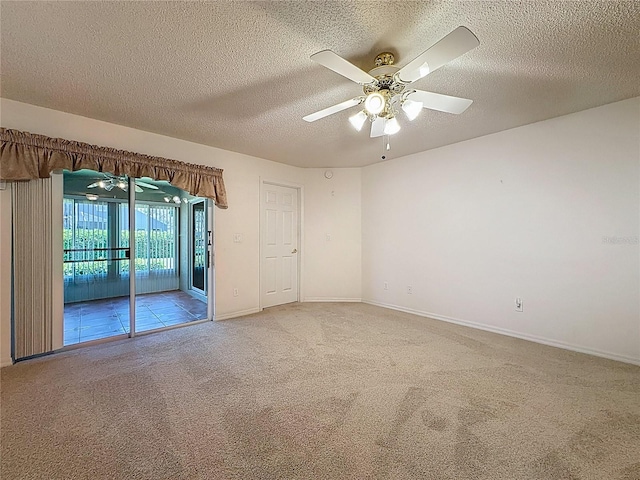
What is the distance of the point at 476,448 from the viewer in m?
1.52

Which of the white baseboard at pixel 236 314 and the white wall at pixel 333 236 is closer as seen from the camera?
the white baseboard at pixel 236 314

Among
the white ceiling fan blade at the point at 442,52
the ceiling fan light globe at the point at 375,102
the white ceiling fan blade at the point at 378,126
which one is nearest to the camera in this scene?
the white ceiling fan blade at the point at 442,52

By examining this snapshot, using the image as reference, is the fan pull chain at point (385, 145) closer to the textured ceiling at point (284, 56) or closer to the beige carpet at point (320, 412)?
the textured ceiling at point (284, 56)

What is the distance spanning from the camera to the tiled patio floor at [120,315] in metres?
3.30

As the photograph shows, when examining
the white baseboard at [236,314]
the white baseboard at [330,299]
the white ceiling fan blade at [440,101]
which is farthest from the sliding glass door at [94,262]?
the white ceiling fan blade at [440,101]

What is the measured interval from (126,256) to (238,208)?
150 cm

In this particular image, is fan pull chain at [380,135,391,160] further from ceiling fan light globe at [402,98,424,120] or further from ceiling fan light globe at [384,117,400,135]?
ceiling fan light globe at [402,98,424,120]

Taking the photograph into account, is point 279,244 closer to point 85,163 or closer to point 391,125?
point 85,163

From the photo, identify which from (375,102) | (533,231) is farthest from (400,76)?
(533,231)

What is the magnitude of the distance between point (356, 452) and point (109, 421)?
59.7 inches

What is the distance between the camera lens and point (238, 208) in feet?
13.4

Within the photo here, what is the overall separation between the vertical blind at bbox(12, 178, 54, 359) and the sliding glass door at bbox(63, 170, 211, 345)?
0.23 meters

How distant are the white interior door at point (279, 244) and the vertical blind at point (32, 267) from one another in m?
2.46

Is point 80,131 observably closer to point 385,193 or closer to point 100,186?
point 100,186
